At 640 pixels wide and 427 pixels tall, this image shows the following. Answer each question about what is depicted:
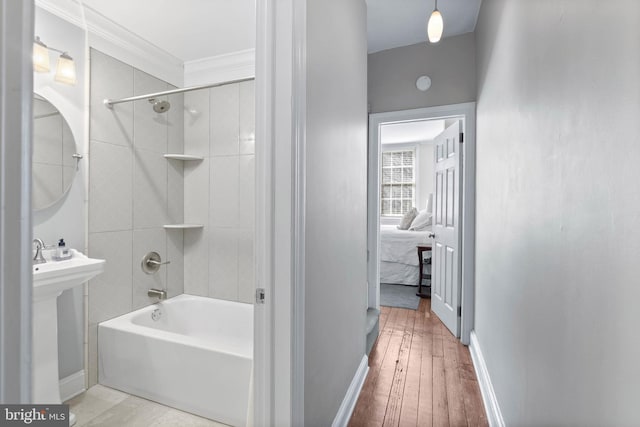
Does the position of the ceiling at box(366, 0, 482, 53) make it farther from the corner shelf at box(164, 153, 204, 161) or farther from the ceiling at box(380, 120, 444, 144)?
the ceiling at box(380, 120, 444, 144)

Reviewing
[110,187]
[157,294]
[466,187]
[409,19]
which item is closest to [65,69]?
[110,187]

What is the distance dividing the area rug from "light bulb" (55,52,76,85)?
369 centimetres

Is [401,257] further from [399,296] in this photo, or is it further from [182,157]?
[182,157]

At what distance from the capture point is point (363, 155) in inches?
87.5

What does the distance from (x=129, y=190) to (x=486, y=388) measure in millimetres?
2837

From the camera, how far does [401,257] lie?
16.3ft

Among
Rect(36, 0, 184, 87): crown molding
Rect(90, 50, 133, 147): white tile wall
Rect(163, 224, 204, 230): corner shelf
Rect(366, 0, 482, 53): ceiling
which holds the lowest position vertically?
Rect(163, 224, 204, 230): corner shelf

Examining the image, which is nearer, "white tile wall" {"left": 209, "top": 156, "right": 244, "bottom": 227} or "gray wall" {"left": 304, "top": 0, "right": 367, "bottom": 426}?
"gray wall" {"left": 304, "top": 0, "right": 367, "bottom": 426}

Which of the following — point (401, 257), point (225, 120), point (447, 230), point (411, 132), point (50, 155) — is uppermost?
point (411, 132)

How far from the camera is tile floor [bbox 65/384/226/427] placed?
5.92ft

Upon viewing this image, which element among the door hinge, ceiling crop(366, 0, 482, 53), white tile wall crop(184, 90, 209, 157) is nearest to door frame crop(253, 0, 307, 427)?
the door hinge

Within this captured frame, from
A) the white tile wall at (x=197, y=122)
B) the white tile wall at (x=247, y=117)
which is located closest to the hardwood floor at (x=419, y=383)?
the white tile wall at (x=247, y=117)

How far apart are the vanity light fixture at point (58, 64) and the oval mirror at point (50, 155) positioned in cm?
17

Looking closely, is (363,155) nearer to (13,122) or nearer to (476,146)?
(476,146)
